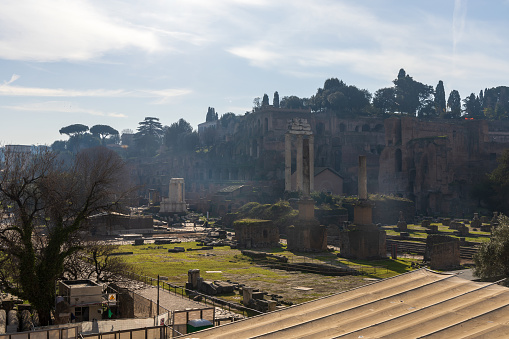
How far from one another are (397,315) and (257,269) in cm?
1750

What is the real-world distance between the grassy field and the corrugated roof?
787 centimetres

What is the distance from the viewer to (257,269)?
2730 centimetres

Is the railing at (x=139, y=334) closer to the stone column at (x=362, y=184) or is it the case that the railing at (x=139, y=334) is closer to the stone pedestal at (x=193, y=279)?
the stone pedestal at (x=193, y=279)

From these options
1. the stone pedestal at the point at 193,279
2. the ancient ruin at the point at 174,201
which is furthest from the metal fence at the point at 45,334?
the ancient ruin at the point at 174,201

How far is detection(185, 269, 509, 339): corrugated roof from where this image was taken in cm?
935

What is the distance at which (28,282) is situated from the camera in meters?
15.0

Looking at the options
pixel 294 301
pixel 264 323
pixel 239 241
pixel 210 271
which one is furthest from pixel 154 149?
pixel 264 323

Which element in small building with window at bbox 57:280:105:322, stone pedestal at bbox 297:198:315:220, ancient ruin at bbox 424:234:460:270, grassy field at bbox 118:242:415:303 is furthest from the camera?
stone pedestal at bbox 297:198:315:220

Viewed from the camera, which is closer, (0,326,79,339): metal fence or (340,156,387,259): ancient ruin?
(0,326,79,339): metal fence

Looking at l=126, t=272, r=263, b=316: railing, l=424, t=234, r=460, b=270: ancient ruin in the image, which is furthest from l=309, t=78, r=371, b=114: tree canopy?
l=126, t=272, r=263, b=316: railing

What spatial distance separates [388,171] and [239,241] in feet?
108

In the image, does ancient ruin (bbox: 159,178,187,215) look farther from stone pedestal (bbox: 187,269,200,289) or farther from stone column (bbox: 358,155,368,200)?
stone pedestal (bbox: 187,269,200,289)

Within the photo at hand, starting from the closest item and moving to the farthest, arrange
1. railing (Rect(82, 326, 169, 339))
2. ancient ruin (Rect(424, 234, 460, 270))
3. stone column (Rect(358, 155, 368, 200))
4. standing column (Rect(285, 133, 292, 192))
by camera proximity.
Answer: railing (Rect(82, 326, 169, 339))
ancient ruin (Rect(424, 234, 460, 270))
stone column (Rect(358, 155, 368, 200))
standing column (Rect(285, 133, 292, 192))

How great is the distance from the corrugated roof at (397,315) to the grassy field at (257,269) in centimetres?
787
